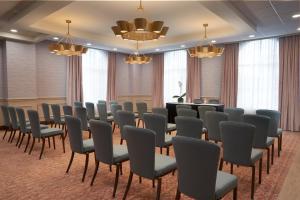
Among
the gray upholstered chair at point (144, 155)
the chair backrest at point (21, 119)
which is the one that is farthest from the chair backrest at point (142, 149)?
the chair backrest at point (21, 119)

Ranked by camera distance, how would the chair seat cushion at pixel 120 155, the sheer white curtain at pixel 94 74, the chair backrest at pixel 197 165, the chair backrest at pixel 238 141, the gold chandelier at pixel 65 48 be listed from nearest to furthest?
the chair backrest at pixel 197 165, the chair backrest at pixel 238 141, the chair seat cushion at pixel 120 155, the gold chandelier at pixel 65 48, the sheer white curtain at pixel 94 74

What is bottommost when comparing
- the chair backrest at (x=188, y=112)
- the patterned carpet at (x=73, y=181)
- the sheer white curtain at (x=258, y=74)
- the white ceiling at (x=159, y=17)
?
the patterned carpet at (x=73, y=181)

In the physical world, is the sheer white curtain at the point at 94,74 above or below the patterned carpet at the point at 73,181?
above

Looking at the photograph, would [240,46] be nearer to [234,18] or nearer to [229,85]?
[229,85]

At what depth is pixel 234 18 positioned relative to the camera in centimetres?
488

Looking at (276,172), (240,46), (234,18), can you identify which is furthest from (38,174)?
(240,46)

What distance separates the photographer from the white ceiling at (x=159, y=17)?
4.40m

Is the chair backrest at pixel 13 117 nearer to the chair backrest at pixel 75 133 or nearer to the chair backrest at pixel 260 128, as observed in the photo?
the chair backrest at pixel 75 133

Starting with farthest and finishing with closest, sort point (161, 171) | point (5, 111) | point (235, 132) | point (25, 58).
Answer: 1. point (25, 58)
2. point (5, 111)
3. point (235, 132)
4. point (161, 171)

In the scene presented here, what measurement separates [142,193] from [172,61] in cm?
728

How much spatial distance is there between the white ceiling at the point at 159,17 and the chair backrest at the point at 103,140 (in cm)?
243

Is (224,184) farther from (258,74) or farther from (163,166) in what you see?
(258,74)

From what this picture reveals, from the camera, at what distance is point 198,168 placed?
1829 mm

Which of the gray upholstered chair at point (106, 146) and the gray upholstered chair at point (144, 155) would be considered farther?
the gray upholstered chair at point (106, 146)
